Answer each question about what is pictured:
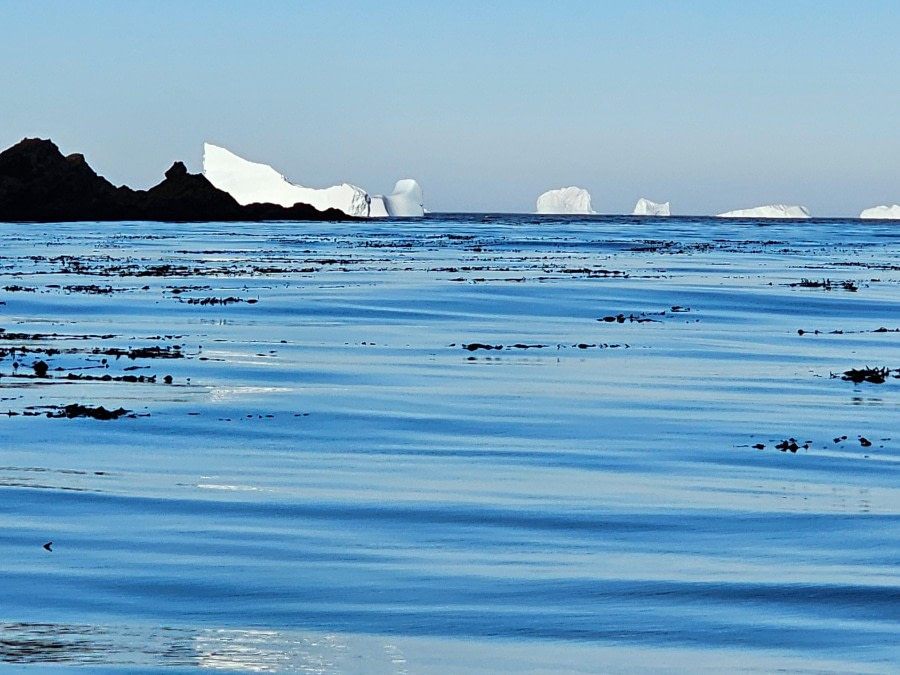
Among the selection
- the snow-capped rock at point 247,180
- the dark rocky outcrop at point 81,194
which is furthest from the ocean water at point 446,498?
the snow-capped rock at point 247,180

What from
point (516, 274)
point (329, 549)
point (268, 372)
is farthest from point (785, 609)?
point (516, 274)

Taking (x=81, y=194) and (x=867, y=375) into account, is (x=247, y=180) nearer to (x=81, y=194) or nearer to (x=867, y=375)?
(x=81, y=194)

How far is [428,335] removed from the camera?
22.7 m

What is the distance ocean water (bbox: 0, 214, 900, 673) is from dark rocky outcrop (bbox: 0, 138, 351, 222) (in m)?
98.9

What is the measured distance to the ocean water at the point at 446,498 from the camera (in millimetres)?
6773

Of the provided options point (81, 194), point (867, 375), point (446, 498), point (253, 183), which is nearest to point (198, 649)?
point (446, 498)

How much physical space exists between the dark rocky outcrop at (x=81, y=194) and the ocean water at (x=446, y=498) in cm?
9892

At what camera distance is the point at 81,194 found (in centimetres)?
12262

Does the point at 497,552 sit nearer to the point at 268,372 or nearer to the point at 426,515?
the point at 426,515

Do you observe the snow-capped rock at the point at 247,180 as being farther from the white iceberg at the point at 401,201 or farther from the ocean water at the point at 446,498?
the ocean water at the point at 446,498

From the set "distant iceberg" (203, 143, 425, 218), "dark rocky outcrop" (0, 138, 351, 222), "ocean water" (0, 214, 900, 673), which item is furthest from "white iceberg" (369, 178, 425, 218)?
"ocean water" (0, 214, 900, 673)

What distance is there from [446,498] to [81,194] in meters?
117

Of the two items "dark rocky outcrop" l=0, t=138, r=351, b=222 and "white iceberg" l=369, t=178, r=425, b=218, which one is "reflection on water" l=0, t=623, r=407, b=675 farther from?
"white iceberg" l=369, t=178, r=425, b=218

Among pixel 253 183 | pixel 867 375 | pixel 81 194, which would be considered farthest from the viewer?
pixel 253 183
